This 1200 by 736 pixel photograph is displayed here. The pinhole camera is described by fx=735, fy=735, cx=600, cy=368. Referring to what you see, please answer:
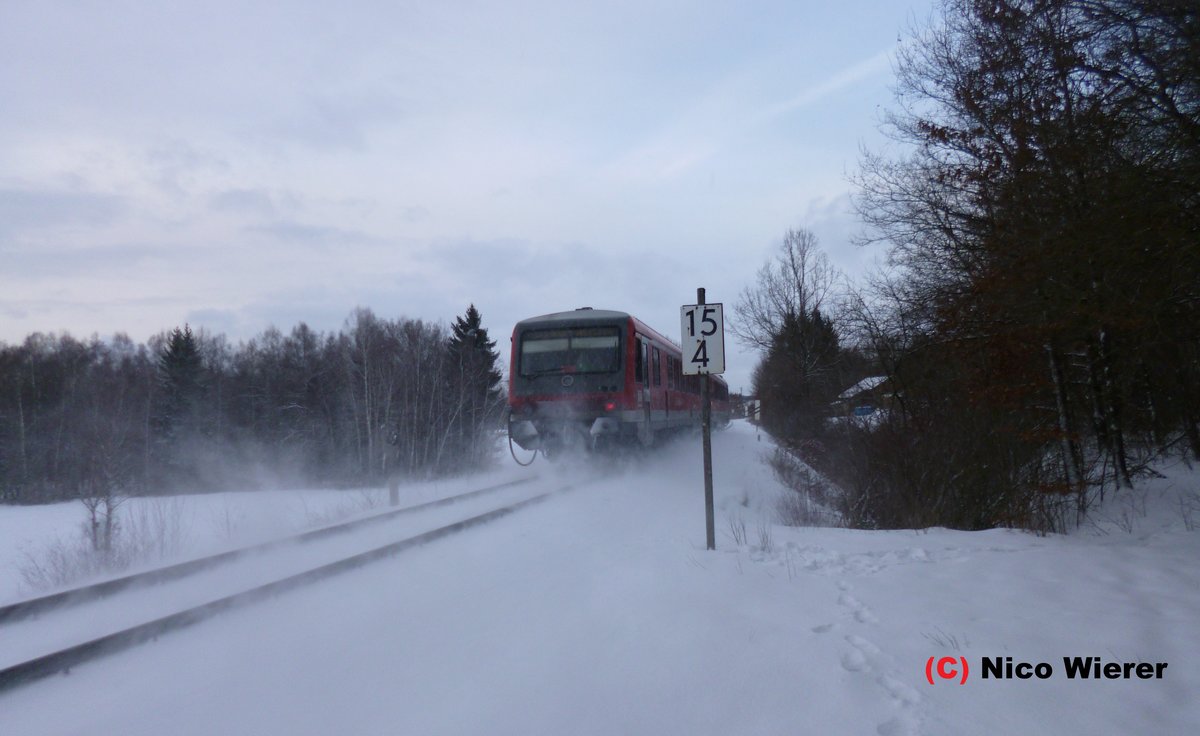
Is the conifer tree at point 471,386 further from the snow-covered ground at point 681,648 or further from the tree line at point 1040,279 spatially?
the snow-covered ground at point 681,648

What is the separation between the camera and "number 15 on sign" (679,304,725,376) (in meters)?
7.50

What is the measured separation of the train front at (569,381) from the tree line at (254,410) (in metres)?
18.2

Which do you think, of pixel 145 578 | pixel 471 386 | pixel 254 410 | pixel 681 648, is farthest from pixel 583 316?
pixel 254 410

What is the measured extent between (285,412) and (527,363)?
107 feet

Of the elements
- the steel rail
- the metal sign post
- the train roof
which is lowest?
the steel rail

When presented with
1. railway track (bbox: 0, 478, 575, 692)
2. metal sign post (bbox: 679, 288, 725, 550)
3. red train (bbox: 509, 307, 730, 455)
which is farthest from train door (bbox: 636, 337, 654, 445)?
metal sign post (bbox: 679, 288, 725, 550)

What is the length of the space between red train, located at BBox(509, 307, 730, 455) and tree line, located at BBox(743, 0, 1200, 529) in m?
4.30

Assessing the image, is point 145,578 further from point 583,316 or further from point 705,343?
point 583,316

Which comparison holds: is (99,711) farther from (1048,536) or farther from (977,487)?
(977,487)

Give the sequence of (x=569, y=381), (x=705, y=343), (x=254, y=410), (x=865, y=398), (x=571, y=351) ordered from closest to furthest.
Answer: (x=705, y=343)
(x=569, y=381)
(x=571, y=351)
(x=865, y=398)
(x=254, y=410)

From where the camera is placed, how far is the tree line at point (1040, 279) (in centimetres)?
724

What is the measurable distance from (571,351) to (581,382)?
2.55 feet

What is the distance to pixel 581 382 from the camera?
15.0 m

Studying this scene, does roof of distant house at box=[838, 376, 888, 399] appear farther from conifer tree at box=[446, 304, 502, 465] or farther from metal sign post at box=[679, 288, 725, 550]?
conifer tree at box=[446, 304, 502, 465]
